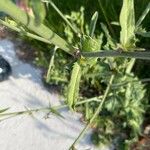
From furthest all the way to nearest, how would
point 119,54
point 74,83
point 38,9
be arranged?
point 74,83, point 119,54, point 38,9

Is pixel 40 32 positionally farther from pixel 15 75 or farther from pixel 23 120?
pixel 15 75

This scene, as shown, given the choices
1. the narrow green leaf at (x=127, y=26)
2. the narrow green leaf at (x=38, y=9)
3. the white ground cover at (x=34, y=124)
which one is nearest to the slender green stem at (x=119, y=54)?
the narrow green leaf at (x=127, y=26)

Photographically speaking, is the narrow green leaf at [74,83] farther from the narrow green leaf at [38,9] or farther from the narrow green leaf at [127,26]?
the narrow green leaf at [38,9]

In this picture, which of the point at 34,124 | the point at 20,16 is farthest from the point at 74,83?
the point at 34,124

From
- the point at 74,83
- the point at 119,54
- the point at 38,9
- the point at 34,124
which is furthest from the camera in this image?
the point at 34,124

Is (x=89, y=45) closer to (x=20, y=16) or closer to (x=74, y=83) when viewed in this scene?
(x=74, y=83)
